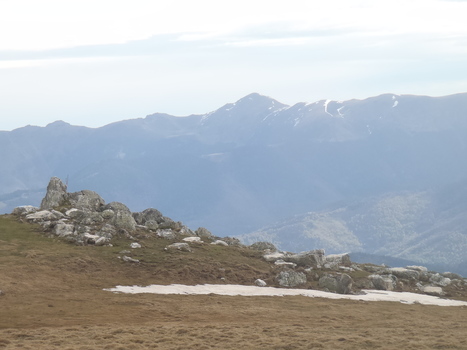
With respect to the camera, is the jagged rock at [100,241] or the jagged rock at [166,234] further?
the jagged rock at [166,234]

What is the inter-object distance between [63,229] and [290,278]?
30.1 m

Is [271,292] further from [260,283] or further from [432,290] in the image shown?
[432,290]

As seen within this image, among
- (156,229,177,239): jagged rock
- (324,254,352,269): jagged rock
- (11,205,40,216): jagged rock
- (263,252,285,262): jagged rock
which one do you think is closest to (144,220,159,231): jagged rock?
(156,229,177,239): jagged rock

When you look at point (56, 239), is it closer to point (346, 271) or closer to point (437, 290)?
point (346, 271)

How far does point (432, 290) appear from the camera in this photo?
278 feet

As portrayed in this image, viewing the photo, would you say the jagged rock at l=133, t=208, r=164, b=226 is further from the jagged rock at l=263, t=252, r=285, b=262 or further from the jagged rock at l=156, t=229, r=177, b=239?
the jagged rock at l=263, t=252, r=285, b=262

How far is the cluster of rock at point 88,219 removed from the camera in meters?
86.1

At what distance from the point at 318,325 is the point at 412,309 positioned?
1757 cm

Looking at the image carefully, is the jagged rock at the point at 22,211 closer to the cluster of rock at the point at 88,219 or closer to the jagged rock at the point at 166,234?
the cluster of rock at the point at 88,219

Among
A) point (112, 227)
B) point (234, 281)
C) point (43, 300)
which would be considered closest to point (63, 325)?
point (43, 300)

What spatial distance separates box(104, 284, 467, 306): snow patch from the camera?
6962 cm

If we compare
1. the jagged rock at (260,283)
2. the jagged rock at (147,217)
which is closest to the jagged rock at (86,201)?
the jagged rock at (147,217)

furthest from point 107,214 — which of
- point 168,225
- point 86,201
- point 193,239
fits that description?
point 193,239

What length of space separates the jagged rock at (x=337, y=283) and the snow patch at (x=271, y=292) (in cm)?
159
